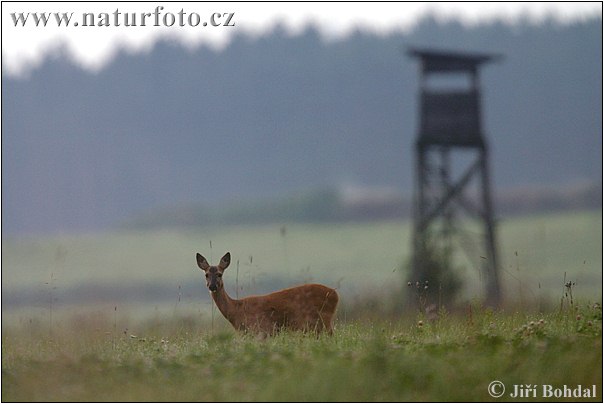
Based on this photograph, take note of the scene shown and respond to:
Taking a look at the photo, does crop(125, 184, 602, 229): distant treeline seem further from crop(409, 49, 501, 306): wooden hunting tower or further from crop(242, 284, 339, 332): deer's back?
crop(242, 284, 339, 332): deer's back

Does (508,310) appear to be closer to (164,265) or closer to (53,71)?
(164,265)

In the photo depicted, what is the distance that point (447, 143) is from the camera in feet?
60.1

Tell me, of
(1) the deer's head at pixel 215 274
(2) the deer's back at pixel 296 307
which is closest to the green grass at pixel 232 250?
(2) the deer's back at pixel 296 307

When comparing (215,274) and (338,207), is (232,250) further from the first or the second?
(215,274)

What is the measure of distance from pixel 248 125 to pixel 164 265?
36.3ft

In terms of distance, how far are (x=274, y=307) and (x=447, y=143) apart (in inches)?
388

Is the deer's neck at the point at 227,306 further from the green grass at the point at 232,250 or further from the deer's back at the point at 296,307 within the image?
the green grass at the point at 232,250

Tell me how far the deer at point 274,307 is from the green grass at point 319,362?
395mm

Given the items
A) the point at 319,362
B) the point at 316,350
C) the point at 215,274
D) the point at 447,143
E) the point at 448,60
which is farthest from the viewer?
the point at 448,60

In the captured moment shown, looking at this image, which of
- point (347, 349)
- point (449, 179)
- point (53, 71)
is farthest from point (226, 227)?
point (347, 349)

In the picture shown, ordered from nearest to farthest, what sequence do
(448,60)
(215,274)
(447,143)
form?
(215,274) → (447,143) → (448,60)

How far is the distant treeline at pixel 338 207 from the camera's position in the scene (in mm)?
30188

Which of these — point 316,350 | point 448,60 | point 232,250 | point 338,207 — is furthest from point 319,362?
point 232,250

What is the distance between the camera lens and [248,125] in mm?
49281
